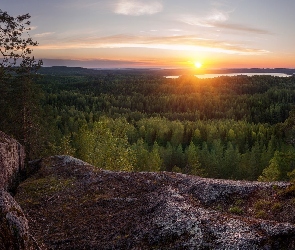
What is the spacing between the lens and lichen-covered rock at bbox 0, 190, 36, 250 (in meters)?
12.4

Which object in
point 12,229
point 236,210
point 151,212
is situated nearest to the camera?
point 12,229

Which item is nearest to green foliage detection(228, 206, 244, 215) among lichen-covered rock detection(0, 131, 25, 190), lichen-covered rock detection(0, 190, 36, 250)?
lichen-covered rock detection(0, 190, 36, 250)

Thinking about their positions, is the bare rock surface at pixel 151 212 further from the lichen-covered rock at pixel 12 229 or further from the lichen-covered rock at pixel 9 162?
the lichen-covered rock at pixel 12 229

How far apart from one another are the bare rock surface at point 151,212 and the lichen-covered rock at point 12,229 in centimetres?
248

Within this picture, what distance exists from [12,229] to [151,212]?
7.31 m

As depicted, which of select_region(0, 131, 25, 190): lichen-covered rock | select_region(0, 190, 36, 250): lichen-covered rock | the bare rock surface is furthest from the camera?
select_region(0, 131, 25, 190): lichen-covered rock

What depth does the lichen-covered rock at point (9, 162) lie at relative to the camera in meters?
22.1

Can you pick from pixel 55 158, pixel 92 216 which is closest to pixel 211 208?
pixel 92 216

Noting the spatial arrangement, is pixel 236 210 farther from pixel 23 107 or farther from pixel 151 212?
pixel 23 107

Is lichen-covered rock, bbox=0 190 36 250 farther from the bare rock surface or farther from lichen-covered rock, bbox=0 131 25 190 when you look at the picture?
lichen-covered rock, bbox=0 131 25 190

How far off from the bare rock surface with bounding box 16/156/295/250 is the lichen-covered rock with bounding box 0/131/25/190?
100 cm

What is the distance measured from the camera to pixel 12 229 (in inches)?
506

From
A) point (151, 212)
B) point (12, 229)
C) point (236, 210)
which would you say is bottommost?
point (151, 212)

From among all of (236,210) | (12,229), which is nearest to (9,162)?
(12,229)
